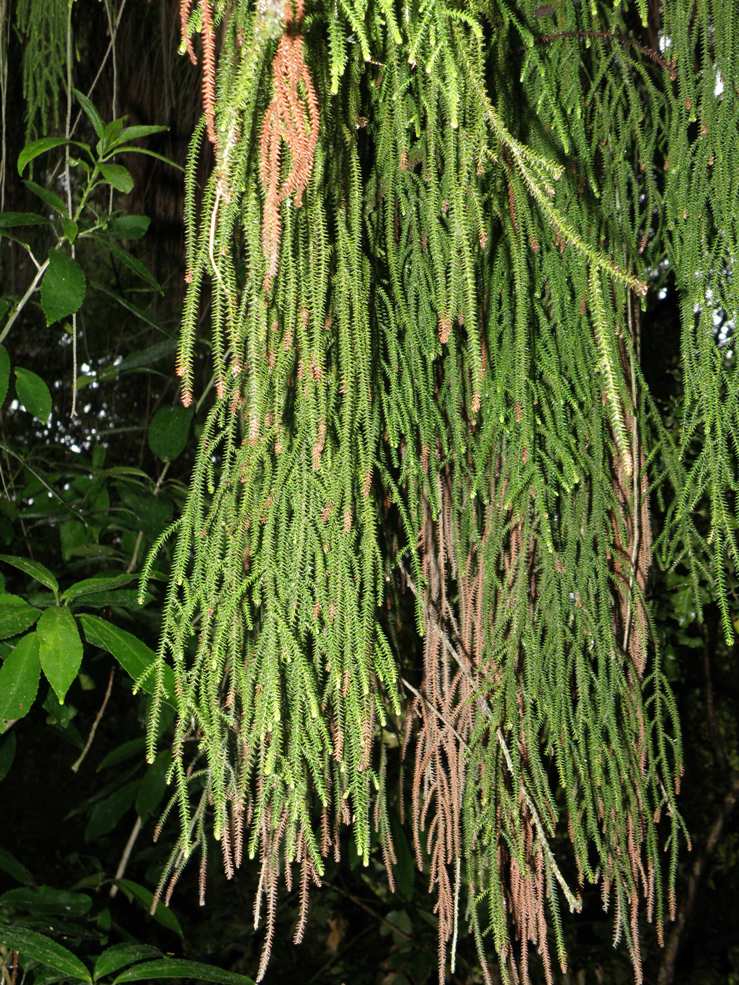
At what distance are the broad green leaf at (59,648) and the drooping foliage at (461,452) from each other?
0.56 feet

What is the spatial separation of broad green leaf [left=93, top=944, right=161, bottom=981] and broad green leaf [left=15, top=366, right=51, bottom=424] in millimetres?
732

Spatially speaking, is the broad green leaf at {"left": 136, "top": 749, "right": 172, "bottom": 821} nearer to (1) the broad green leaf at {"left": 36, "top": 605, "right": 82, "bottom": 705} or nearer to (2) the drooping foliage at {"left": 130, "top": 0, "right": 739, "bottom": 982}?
(1) the broad green leaf at {"left": 36, "top": 605, "right": 82, "bottom": 705}

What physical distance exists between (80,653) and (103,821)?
76 centimetres

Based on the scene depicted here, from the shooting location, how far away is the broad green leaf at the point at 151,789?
161cm

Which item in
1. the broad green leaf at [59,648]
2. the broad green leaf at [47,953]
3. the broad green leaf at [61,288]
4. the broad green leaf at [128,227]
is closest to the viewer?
the broad green leaf at [59,648]

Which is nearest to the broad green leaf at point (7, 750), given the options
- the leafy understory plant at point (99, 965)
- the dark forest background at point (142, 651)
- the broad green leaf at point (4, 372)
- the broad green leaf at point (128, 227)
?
the dark forest background at point (142, 651)

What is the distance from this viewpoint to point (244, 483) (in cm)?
80

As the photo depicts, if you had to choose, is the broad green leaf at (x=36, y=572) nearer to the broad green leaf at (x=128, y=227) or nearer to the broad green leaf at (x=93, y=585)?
the broad green leaf at (x=93, y=585)

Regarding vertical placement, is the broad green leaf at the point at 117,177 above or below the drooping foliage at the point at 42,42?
below

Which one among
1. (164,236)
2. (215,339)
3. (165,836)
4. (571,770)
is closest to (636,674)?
(571,770)

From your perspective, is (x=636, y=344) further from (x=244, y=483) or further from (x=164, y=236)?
(x=164, y=236)

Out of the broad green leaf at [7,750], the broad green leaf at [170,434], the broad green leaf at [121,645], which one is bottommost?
the broad green leaf at [7,750]

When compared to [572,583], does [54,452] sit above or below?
above

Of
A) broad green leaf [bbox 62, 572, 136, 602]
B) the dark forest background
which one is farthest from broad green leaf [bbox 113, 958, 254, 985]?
broad green leaf [bbox 62, 572, 136, 602]
